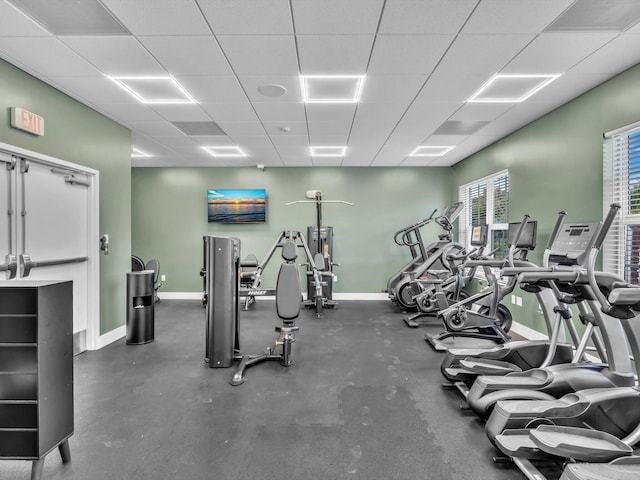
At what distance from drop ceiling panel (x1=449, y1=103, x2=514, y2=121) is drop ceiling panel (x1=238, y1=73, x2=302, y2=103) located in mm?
1915

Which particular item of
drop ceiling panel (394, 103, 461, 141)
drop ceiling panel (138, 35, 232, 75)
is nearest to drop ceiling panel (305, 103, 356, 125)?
drop ceiling panel (394, 103, 461, 141)

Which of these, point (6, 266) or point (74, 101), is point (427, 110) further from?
point (6, 266)

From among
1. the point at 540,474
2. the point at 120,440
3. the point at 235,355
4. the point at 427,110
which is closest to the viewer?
the point at 540,474

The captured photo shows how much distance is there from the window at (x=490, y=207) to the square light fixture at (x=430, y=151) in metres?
0.80

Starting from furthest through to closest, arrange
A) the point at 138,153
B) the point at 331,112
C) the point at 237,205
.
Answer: the point at 237,205
the point at 138,153
the point at 331,112

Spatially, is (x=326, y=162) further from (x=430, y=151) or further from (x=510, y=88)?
(x=510, y=88)

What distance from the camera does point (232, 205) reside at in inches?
255

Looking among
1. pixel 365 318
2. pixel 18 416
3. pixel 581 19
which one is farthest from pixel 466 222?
pixel 18 416

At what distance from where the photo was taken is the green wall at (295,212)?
6.56 metres

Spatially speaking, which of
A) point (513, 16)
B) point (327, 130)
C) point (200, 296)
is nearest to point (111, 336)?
point (200, 296)

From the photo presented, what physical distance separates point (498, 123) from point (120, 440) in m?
5.06

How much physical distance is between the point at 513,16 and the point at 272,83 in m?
1.96

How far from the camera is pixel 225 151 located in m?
5.41

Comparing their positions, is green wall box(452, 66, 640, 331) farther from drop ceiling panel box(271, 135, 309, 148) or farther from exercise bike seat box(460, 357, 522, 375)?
drop ceiling panel box(271, 135, 309, 148)
